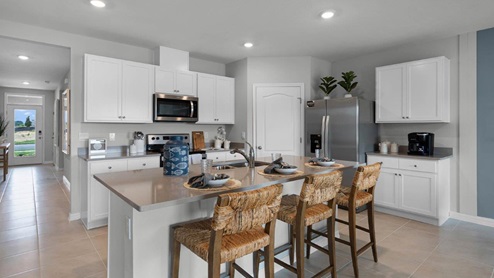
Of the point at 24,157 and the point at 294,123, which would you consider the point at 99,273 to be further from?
the point at 24,157

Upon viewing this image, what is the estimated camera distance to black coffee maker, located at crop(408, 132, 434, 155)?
3719 millimetres

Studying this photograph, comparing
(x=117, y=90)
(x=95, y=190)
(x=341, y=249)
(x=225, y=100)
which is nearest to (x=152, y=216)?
(x=341, y=249)

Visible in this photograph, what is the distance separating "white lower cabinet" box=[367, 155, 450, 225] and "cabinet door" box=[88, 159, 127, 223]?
371 cm

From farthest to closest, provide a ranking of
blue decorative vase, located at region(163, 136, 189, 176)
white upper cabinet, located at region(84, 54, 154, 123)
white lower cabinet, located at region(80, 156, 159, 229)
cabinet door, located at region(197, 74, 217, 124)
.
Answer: cabinet door, located at region(197, 74, 217, 124), white upper cabinet, located at region(84, 54, 154, 123), white lower cabinet, located at region(80, 156, 159, 229), blue decorative vase, located at region(163, 136, 189, 176)

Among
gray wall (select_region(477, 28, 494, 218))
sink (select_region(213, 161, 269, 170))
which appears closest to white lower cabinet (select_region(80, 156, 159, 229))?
sink (select_region(213, 161, 269, 170))

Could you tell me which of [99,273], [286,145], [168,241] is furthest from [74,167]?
[286,145]

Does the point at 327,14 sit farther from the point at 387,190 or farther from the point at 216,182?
the point at 387,190

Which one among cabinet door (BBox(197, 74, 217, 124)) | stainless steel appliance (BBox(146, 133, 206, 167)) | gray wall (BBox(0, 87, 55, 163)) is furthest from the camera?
gray wall (BBox(0, 87, 55, 163))

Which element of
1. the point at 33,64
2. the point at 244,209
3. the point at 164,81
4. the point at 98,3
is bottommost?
the point at 244,209

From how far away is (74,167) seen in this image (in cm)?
372

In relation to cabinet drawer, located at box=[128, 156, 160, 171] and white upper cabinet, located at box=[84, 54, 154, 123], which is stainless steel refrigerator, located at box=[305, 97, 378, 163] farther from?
white upper cabinet, located at box=[84, 54, 154, 123]

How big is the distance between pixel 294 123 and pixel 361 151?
1253 millimetres

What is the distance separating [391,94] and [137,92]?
12.4ft

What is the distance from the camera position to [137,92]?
3973 mm
